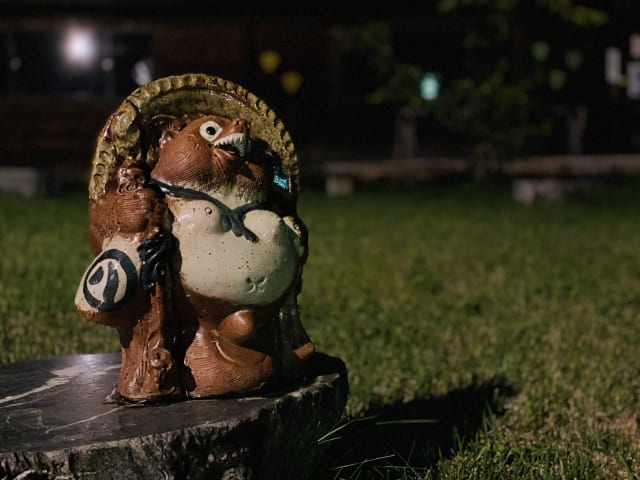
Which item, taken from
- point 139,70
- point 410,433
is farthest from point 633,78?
point 410,433

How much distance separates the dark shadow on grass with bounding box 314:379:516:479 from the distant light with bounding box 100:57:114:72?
452 inches

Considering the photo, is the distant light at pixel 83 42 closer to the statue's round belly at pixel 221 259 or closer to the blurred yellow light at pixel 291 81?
the blurred yellow light at pixel 291 81

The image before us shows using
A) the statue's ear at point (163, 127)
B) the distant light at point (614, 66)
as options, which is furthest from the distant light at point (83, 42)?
the statue's ear at point (163, 127)

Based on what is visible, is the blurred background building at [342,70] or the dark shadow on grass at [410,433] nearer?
the dark shadow on grass at [410,433]

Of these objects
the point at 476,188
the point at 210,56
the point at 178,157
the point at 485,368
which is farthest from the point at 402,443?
the point at 210,56

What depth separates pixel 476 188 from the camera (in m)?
12.4

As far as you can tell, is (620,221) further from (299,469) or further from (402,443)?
(299,469)

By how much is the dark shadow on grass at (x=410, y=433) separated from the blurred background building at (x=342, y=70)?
9660 mm

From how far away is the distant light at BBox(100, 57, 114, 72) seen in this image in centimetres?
1378

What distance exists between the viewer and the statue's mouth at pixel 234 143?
7.02ft

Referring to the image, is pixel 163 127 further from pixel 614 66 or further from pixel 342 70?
pixel 614 66

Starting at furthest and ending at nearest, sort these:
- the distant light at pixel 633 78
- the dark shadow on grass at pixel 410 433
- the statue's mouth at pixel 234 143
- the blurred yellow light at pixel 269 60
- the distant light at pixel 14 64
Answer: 1. the distant light at pixel 633 78
2. the distant light at pixel 14 64
3. the blurred yellow light at pixel 269 60
4. the dark shadow on grass at pixel 410 433
5. the statue's mouth at pixel 234 143

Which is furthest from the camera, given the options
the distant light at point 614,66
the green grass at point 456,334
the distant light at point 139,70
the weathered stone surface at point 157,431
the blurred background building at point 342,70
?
the distant light at point 139,70

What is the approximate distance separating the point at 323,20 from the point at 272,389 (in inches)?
481
